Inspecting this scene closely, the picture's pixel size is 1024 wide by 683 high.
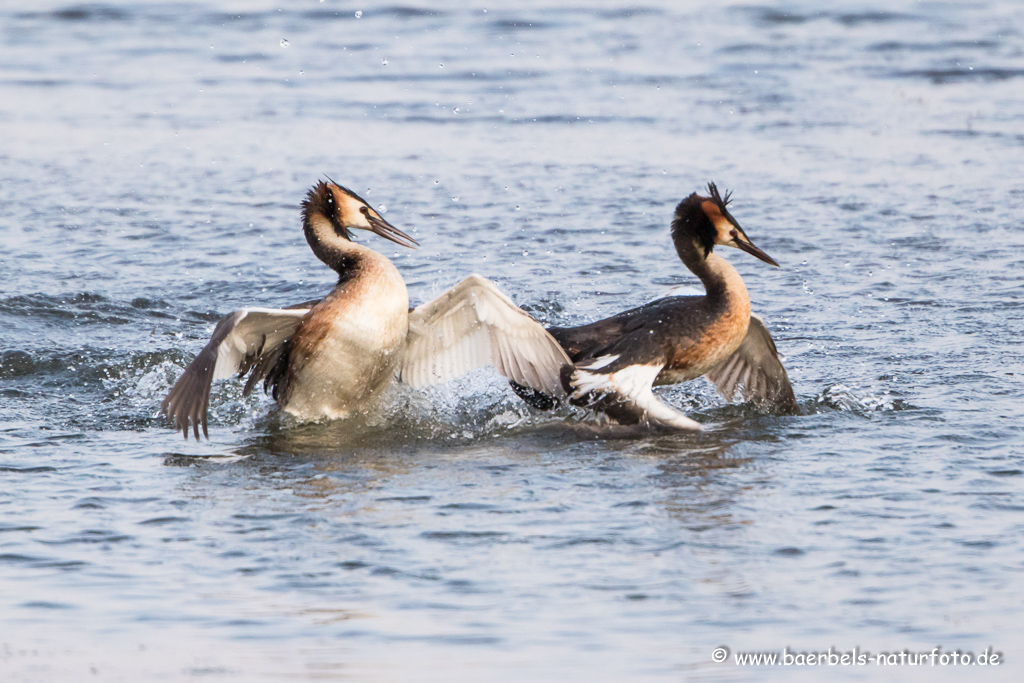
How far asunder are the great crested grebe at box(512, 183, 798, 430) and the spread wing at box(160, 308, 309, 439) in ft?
4.13

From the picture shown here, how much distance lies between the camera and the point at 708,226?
23.1 feet

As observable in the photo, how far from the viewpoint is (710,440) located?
6734 millimetres

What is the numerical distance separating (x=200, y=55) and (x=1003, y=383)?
14935 millimetres

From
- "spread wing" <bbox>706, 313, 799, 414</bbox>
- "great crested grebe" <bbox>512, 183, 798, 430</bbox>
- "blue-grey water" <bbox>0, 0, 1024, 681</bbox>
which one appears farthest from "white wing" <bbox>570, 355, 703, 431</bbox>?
"spread wing" <bbox>706, 313, 799, 414</bbox>

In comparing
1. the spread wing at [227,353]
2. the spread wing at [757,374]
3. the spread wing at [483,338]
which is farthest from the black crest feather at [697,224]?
the spread wing at [227,353]

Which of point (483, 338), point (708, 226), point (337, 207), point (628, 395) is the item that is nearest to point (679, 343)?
point (628, 395)

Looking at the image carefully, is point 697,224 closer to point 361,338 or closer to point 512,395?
point 512,395

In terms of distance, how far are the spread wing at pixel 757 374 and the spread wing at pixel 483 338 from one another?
1040 mm

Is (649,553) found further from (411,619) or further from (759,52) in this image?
(759,52)

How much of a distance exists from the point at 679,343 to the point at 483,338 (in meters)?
0.99

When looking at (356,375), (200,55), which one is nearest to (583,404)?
(356,375)

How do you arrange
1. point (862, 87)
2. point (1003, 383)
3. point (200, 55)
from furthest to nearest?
point (200, 55) → point (862, 87) → point (1003, 383)

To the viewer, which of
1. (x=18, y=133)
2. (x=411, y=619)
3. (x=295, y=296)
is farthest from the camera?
(x=18, y=133)

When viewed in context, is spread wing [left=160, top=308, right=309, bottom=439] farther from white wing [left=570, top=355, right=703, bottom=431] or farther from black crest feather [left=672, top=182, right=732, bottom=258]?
black crest feather [left=672, top=182, right=732, bottom=258]
